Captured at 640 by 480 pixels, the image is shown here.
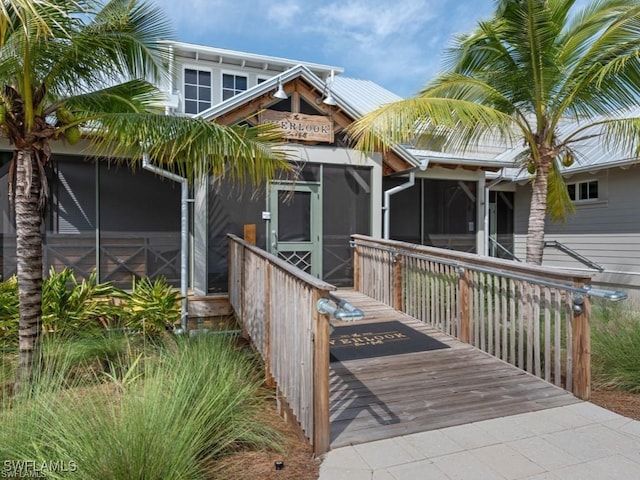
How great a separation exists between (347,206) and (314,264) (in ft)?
4.18

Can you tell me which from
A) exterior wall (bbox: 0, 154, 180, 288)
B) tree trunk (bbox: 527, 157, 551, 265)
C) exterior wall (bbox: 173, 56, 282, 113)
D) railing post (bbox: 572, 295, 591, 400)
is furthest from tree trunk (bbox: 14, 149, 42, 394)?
exterior wall (bbox: 173, 56, 282, 113)

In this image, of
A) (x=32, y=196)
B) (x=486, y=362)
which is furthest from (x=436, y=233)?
(x=32, y=196)

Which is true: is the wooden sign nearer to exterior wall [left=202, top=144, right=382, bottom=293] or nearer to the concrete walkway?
exterior wall [left=202, top=144, right=382, bottom=293]

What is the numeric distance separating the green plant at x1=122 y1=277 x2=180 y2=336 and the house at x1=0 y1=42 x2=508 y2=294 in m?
0.68

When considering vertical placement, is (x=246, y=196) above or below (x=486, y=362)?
above

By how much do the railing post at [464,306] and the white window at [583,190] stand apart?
7.12 m

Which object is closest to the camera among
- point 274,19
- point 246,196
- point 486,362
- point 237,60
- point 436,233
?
point 486,362

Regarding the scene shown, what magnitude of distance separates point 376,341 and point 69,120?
4.34 meters

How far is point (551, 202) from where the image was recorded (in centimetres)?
836

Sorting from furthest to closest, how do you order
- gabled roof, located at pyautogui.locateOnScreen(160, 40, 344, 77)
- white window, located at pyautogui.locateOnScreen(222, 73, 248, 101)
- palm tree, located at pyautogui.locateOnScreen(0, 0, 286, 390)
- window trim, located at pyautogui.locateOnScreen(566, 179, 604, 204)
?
white window, located at pyautogui.locateOnScreen(222, 73, 248, 101)
gabled roof, located at pyautogui.locateOnScreen(160, 40, 344, 77)
window trim, located at pyautogui.locateOnScreen(566, 179, 604, 204)
palm tree, located at pyautogui.locateOnScreen(0, 0, 286, 390)

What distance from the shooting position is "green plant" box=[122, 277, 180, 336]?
6.88m

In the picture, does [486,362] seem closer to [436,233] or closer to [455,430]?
[455,430]

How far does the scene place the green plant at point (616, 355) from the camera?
4430mm

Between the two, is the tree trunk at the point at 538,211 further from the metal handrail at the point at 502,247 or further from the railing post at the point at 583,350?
the metal handrail at the point at 502,247
